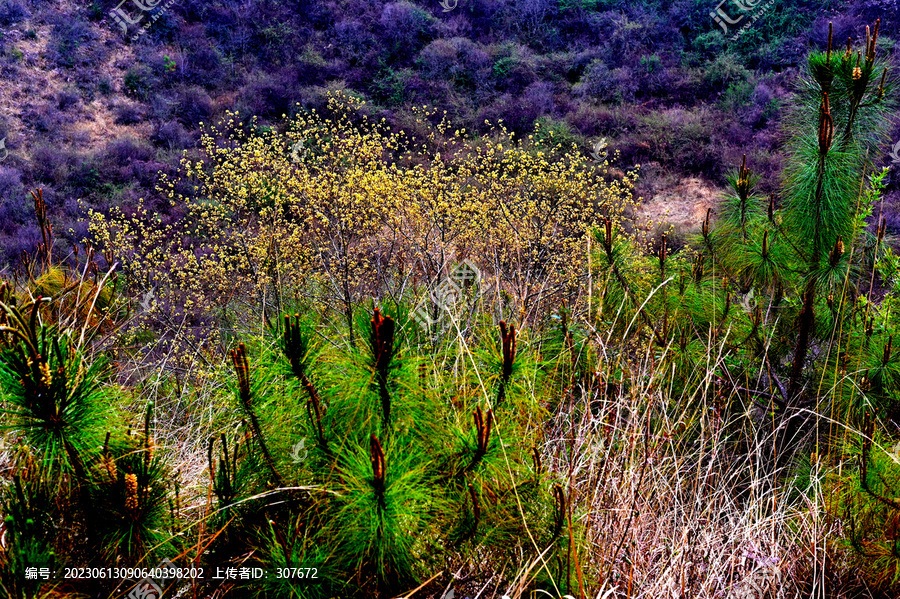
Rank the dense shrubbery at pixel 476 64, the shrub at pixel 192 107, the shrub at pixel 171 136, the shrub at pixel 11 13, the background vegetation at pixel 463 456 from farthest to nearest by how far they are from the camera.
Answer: the shrub at pixel 11 13
the shrub at pixel 192 107
the dense shrubbery at pixel 476 64
the shrub at pixel 171 136
the background vegetation at pixel 463 456

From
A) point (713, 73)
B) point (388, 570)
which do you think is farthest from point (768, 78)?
point (388, 570)

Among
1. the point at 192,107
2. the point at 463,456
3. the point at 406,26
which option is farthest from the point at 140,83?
the point at 463,456

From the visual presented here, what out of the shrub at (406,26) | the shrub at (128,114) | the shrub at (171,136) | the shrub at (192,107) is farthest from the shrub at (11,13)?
the shrub at (406,26)

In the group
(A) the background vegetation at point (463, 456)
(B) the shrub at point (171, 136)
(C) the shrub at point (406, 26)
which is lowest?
(A) the background vegetation at point (463, 456)

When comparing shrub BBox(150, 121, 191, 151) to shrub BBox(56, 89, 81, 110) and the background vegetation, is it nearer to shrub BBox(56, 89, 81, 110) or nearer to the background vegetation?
shrub BBox(56, 89, 81, 110)

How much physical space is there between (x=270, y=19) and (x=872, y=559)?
17170mm

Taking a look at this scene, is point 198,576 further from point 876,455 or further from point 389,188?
point 389,188

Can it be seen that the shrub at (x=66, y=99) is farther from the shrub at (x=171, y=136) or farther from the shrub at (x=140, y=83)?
the shrub at (x=171, y=136)

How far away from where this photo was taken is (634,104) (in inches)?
525

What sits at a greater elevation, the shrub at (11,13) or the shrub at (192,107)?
the shrub at (11,13)

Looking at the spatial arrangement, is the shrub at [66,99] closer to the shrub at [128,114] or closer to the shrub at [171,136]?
the shrub at [128,114]

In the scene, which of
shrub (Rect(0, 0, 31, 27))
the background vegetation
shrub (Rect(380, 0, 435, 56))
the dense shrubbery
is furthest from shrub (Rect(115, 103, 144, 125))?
the background vegetation

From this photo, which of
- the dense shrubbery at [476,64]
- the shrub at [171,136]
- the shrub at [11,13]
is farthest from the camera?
the shrub at [11,13]

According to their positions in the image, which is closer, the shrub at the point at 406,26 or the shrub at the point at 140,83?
the shrub at the point at 140,83
